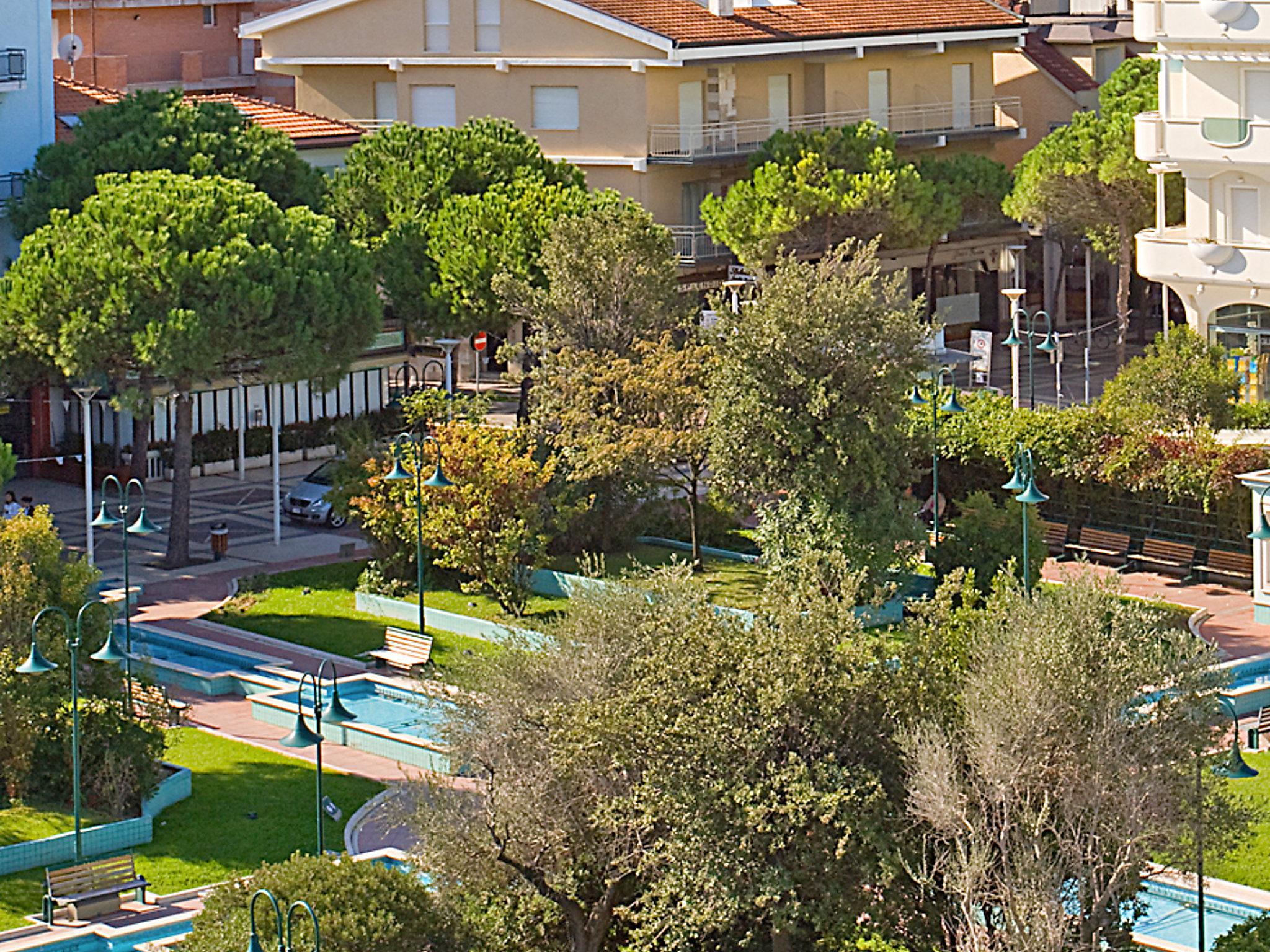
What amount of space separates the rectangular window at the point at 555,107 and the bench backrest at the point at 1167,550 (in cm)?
2704

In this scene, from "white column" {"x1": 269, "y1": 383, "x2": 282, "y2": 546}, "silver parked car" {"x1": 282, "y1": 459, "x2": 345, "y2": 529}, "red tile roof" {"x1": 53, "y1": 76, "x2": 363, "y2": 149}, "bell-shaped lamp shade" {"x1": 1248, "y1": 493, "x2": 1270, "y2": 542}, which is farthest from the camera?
"red tile roof" {"x1": 53, "y1": 76, "x2": 363, "y2": 149}

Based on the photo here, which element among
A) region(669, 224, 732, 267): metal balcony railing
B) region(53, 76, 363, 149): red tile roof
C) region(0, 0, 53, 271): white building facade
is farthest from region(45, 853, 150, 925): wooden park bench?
region(669, 224, 732, 267): metal balcony railing

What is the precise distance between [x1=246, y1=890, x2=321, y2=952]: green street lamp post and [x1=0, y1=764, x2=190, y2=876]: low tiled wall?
902 centimetres

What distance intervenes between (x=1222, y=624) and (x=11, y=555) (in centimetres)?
2063

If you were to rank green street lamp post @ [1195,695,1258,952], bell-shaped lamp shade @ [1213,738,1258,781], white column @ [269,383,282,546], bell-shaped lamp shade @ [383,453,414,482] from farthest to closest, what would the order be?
1. white column @ [269,383,282,546]
2. bell-shaped lamp shade @ [383,453,414,482]
3. bell-shaped lamp shade @ [1213,738,1258,781]
4. green street lamp post @ [1195,695,1258,952]

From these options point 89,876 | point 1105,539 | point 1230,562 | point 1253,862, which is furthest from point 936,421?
point 89,876

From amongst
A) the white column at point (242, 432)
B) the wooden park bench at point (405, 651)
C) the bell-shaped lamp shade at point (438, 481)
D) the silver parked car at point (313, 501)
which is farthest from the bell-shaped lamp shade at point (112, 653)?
the white column at point (242, 432)

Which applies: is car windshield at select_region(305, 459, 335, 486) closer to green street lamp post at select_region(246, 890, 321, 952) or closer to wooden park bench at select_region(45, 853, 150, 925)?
wooden park bench at select_region(45, 853, 150, 925)

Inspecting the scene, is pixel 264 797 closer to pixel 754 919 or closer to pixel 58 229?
pixel 754 919

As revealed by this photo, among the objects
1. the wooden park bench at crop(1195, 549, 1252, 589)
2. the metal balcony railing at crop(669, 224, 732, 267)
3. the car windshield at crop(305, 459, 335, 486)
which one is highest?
the metal balcony railing at crop(669, 224, 732, 267)

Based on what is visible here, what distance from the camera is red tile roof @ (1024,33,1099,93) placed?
257 ft

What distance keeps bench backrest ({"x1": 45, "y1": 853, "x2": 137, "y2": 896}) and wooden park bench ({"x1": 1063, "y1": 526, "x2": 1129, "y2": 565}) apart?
21.7 metres

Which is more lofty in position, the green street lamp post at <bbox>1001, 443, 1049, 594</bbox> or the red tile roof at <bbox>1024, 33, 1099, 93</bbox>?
the red tile roof at <bbox>1024, 33, 1099, 93</bbox>

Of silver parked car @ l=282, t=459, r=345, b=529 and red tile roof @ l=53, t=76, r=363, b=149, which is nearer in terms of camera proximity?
silver parked car @ l=282, t=459, r=345, b=529
